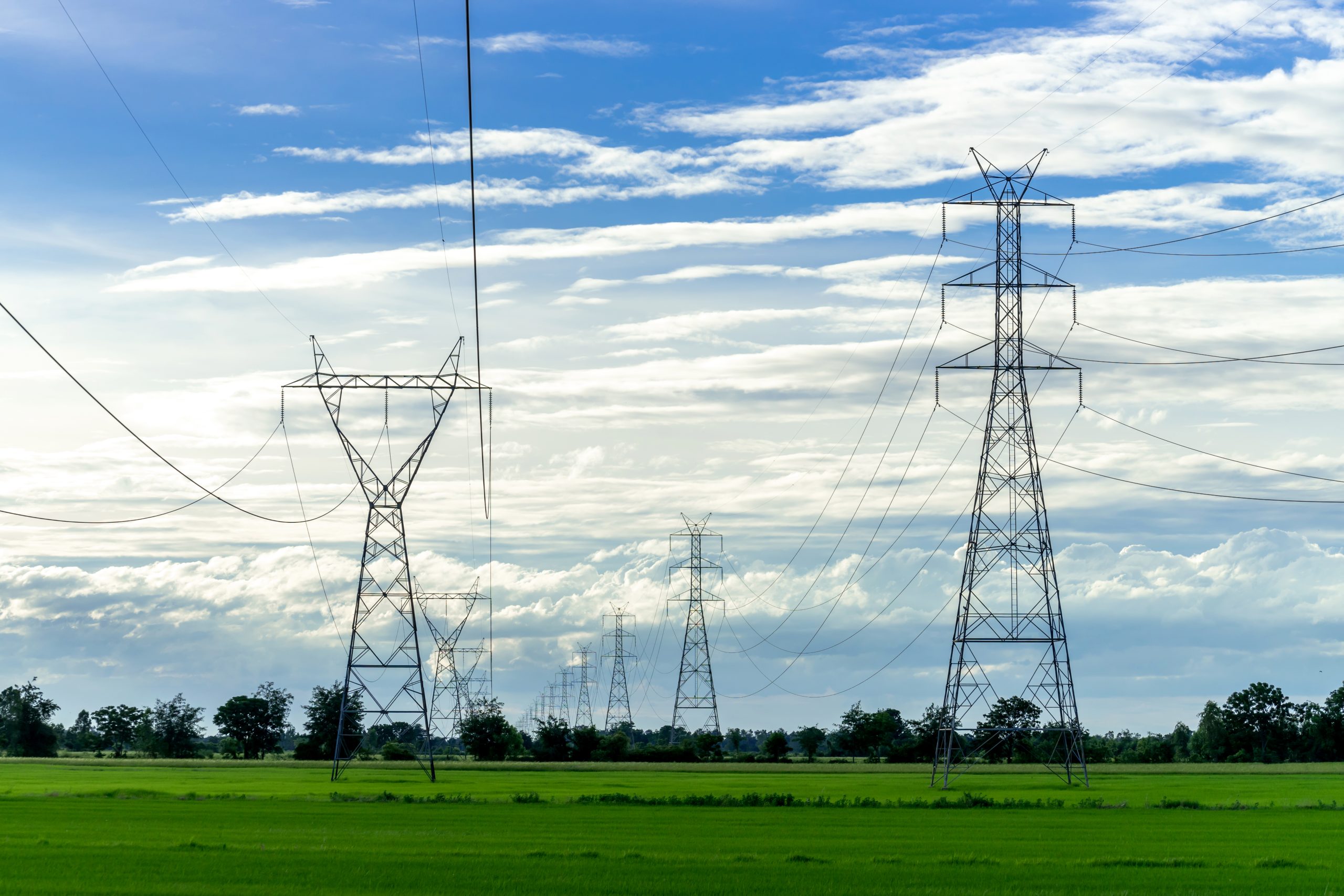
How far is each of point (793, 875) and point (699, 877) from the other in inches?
110

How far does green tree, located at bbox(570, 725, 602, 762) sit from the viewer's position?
150m

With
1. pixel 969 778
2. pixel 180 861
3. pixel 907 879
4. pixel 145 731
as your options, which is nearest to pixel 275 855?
pixel 180 861

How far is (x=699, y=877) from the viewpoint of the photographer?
3594 cm

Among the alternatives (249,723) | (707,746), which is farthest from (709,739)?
(249,723)

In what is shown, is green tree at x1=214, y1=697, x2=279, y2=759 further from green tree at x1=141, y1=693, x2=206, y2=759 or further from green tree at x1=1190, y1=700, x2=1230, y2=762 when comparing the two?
green tree at x1=1190, y1=700, x2=1230, y2=762

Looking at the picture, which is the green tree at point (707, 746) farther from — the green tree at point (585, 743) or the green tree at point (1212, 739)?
the green tree at point (1212, 739)

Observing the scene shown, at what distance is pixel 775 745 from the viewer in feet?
522

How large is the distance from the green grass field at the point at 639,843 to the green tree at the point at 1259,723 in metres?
107

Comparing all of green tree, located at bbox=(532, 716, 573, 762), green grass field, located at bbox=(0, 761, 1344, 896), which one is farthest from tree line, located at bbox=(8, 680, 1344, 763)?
green grass field, located at bbox=(0, 761, 1344, 896)

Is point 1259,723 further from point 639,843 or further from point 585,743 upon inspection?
point 639,843

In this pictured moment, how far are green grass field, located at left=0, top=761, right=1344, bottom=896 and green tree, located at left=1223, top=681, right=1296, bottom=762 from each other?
106738 mm

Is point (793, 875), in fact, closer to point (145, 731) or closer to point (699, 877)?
point (699, 877)

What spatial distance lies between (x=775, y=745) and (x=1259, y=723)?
75501mm

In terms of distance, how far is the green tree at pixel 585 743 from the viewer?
493ft
